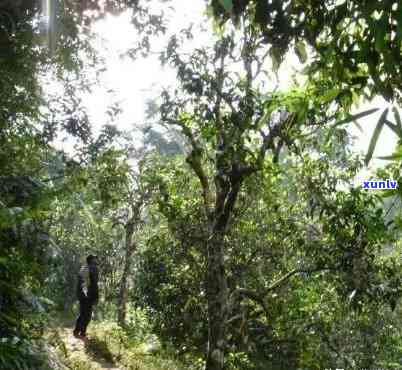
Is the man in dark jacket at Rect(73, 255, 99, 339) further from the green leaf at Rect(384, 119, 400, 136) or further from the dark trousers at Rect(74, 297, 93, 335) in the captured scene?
the green leaf at Rect(384, 119, 400, 136)

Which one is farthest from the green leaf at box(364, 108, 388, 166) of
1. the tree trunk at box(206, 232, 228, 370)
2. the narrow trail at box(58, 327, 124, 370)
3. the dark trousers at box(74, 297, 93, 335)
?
the dark trousers at box(74, 297, 93, 335)

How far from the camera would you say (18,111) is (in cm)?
841

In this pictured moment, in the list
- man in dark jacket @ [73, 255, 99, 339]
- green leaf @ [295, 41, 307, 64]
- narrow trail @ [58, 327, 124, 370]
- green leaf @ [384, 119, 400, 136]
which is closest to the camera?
green leaf @ [384, 119, 400, 136]

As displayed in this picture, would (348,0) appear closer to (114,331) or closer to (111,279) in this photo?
(114,331)

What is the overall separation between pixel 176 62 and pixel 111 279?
61.0 ft

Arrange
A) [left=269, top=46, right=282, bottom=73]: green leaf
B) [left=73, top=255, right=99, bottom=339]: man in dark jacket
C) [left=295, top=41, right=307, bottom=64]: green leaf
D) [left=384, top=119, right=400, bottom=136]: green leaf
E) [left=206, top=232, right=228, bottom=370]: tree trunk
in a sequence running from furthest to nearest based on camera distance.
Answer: [left=73, top=255, right=99, bottom=339]: man in dark jacket, [left=206, top=232, right=228, bottom=370]: tree trunk, [left=295, top=41, right=307, bottom=64]: green leaf, [left=269, top=46, right=282, bottom=73]: green leaf, [left=384, top=119, right=400, bottom=136]: green leaf

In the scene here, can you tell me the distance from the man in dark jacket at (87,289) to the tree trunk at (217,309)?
9.92 ft

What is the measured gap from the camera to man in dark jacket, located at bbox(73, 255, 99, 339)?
10484 mm

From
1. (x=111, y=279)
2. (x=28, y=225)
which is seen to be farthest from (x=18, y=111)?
(x=111, y=279)

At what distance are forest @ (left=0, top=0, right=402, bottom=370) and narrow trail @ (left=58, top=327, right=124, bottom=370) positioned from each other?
52 mm

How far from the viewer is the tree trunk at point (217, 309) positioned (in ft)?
26.3

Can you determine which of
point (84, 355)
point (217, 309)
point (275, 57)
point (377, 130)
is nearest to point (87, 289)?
point (84, 355)

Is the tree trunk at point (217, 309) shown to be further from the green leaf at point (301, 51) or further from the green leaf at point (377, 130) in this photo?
the green leaf at point (377, 130)

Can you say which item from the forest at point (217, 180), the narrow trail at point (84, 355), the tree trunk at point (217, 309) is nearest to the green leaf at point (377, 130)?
the forest at point (217, 180)
